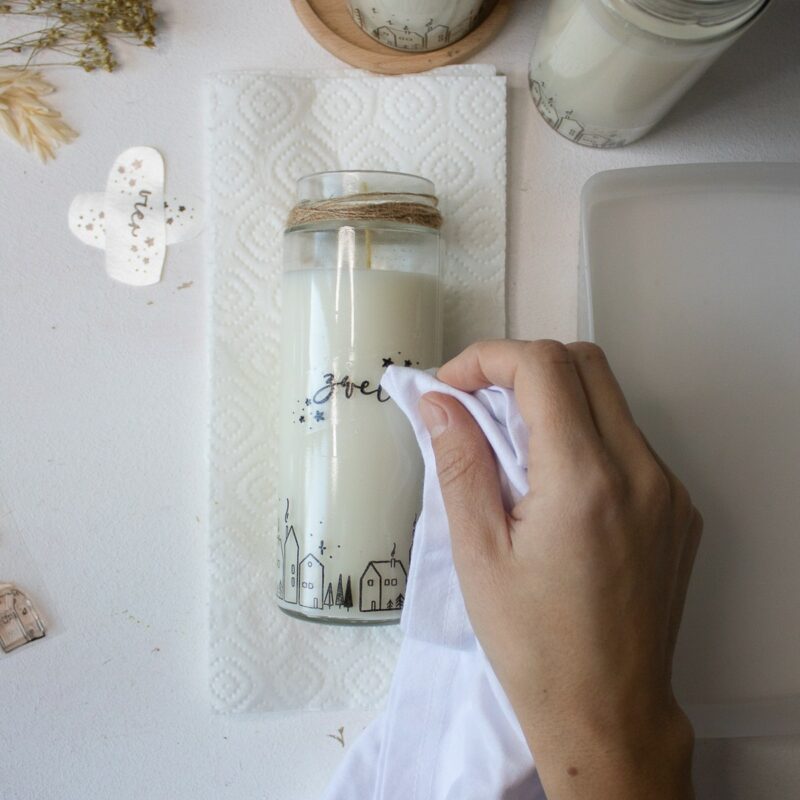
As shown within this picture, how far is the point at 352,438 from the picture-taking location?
1.54ft

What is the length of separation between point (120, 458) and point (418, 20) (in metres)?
0.39

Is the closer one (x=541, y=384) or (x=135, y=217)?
(x=541, y=384)

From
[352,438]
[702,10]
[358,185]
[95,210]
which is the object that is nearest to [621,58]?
[702,10]

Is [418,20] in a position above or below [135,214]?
above

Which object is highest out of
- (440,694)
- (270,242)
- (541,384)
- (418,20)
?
(418,20)

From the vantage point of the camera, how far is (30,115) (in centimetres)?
54

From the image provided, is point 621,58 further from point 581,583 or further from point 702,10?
point 581,583

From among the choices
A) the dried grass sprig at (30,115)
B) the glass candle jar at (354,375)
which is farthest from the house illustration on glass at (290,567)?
the dried grass sprig at (30,115)

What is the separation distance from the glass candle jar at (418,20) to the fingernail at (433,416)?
0.88 ft

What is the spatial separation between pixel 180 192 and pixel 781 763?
2.15ft

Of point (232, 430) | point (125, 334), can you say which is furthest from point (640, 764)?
point (125, 334)

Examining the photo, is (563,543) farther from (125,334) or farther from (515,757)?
(125,334)

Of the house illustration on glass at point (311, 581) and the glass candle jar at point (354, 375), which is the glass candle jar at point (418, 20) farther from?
the house illustration on glass at point (311, 581)

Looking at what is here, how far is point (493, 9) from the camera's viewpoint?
545 millimetres
